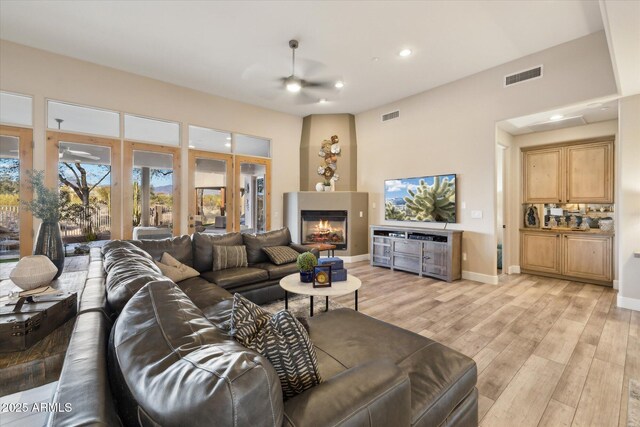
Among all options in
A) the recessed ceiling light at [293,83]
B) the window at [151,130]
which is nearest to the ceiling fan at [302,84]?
the recessed ceiling light at [293,83]

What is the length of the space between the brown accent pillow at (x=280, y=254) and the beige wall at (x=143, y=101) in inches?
94.1

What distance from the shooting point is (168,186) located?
17.6 ft

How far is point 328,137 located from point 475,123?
325 centimetres

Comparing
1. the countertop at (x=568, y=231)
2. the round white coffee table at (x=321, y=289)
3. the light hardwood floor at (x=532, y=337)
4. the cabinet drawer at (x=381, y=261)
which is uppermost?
the countertop at (x=568, y=231)

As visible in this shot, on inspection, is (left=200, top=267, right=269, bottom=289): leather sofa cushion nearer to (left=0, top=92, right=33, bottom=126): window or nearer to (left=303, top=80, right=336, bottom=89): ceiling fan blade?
(left=303, top=80, right=336, bottom=89): ceiling fan blade

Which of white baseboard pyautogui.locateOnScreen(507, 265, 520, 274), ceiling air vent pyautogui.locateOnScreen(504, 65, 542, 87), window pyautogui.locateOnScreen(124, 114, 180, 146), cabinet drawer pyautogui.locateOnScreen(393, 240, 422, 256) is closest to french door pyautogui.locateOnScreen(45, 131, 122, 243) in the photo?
window pyautogui.locateOnScreen(124, 114, 180, 146)

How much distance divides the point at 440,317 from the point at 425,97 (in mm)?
4258

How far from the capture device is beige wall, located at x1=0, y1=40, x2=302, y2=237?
4.06 metres

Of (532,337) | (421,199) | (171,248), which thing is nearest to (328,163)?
(421,199)

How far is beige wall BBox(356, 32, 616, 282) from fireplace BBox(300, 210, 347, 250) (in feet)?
2.85

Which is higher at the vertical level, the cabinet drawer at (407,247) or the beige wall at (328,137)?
the beige wall at (328,137)

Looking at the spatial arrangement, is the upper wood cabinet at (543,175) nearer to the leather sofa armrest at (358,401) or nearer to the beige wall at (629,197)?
the beige wall at (629,197)

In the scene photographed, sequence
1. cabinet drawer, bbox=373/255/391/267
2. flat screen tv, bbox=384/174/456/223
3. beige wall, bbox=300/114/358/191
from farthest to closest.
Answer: beige wall, bbox=300/114/358/191 < cabinet drawer, bbox=373/255/391/267 < flat screen tv, bbox=384/174/456/223

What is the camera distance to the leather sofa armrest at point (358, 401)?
871 mm
